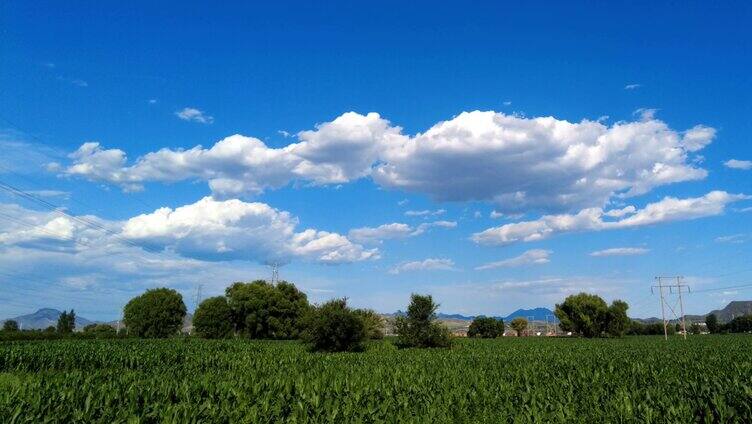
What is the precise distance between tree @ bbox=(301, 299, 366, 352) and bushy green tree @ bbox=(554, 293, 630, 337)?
8760cm

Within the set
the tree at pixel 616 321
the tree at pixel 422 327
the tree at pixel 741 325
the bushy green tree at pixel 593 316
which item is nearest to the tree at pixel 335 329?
the tree at pixel 422 327

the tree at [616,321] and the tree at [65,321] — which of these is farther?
the tree at [65,321]

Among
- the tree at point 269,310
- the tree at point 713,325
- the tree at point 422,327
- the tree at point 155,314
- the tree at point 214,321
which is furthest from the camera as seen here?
the tree at point 713,325

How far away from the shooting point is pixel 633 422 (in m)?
13.5

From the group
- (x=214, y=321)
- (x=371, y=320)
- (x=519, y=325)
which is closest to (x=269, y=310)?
(x=214, y=321)

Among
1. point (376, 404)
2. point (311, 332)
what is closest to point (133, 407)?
point (376, 404)

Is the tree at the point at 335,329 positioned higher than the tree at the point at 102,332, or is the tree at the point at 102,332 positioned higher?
the tree at the point at 335,329

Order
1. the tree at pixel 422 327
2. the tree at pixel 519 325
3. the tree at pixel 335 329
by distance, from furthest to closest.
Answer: the tree at pixel 519 325, the tree at pixel 422 327, the tree at pixel 335 329

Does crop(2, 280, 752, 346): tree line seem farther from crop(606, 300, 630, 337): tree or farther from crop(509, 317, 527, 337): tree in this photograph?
crop(509, 317, 527, 337): tree

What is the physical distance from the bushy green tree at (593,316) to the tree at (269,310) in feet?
219

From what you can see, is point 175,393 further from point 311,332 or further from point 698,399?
point 311,332

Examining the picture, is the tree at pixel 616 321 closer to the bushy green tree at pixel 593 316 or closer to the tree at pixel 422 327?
the bushy green tree at pixel 593 316

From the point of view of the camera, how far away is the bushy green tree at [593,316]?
11831cm

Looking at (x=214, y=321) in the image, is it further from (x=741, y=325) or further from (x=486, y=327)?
(x=741, y=325)
